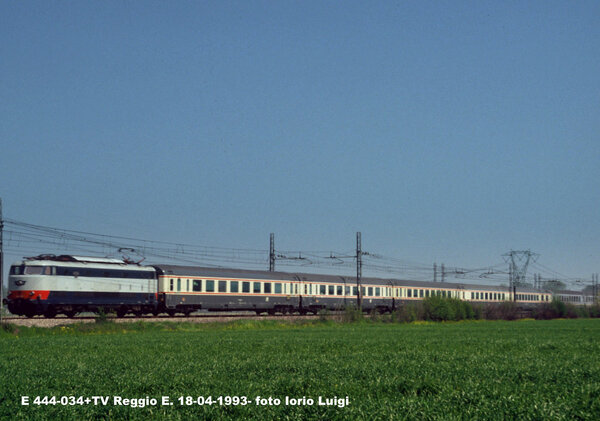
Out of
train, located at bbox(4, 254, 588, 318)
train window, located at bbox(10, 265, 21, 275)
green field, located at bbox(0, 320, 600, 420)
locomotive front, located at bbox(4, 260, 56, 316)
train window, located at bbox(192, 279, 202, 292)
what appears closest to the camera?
green field, located at bbox(0, 320, 600, 420)

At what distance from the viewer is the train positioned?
46625 mm

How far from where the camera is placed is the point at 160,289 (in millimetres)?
52125

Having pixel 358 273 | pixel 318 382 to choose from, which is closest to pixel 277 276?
pixel 358 273

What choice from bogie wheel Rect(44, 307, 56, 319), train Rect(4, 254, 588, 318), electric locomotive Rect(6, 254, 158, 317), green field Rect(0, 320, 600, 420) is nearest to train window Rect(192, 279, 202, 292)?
train Rect(4, 254, 588, 318)

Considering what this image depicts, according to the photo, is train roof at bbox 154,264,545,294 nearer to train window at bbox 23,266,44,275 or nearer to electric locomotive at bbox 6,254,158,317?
electric locomotive at bbox 6,254,158,317

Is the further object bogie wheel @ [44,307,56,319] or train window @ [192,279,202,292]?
train window @ [192,279,202,292]

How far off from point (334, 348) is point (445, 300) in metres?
41.9

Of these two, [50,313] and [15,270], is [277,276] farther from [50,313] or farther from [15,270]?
[15,270]

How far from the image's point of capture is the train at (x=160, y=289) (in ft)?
153

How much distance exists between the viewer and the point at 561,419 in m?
7.97

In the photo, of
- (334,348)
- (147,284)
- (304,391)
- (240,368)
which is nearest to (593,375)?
(304,391)

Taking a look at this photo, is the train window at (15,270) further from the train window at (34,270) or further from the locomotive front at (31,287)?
the train window at (34,270)

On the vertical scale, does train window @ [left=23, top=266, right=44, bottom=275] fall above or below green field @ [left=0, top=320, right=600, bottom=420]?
→ above

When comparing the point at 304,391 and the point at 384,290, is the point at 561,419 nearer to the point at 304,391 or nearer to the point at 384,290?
the point at 304,391
